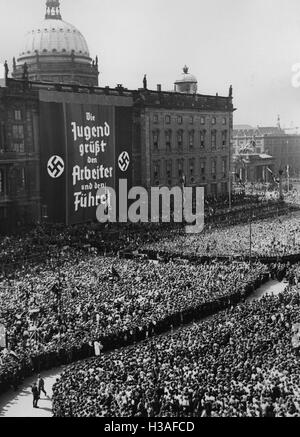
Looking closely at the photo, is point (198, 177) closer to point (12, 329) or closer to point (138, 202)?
point (138, 202)

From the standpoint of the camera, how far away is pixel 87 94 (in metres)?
72.1

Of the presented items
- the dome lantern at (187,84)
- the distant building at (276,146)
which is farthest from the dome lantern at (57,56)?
the distant building at (276,146)

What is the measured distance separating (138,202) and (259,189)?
41362 mm

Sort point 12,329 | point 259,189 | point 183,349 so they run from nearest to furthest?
point 183,349 < point 12,329 < point 259,189

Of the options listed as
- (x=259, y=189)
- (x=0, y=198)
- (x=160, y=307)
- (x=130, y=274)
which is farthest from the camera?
(x=259, y=189)

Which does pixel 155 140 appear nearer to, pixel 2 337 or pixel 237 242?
pixel 237 242

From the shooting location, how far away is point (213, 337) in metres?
28.2

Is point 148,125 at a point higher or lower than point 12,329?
higher

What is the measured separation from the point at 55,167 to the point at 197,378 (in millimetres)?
48072

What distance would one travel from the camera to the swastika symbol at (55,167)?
223 ft

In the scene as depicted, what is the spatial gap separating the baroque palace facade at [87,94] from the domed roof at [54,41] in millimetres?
148

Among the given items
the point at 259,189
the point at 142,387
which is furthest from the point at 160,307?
the point at 259,189

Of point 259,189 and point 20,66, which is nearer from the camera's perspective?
point 20,66

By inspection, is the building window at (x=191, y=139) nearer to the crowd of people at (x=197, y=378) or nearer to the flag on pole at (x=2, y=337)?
the crowd of people at (x=197, y=378)
